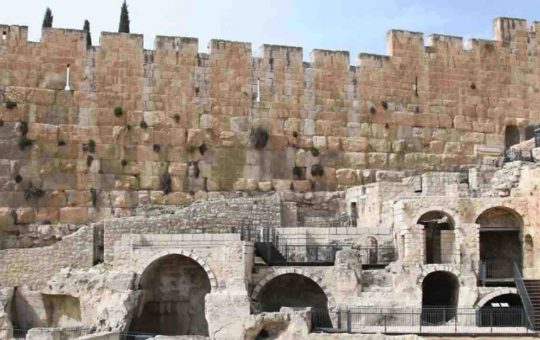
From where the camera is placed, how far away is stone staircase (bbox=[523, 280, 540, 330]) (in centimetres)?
2226

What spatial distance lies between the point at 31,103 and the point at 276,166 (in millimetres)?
8156

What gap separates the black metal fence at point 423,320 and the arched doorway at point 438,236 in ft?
6.51

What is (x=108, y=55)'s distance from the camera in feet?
91.9

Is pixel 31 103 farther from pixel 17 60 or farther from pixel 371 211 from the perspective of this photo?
pixel 371 211

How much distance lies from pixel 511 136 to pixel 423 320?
12.1m

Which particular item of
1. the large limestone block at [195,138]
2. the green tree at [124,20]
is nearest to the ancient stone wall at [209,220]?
the large limestone block at [195,138]

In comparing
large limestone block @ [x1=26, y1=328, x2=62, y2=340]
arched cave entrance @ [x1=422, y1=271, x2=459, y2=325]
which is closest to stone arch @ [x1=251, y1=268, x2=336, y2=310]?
arched cave entrance @ [x1=422, y1=271, x2=459, y2=325]

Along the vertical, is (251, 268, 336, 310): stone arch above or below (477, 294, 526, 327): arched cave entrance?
above

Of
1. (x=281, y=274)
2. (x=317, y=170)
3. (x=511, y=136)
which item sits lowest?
(x=281, y=274)

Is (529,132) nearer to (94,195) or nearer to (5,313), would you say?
(94,195)

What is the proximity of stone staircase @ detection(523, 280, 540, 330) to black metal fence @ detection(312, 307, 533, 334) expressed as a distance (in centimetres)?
28

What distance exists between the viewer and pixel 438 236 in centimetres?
2547

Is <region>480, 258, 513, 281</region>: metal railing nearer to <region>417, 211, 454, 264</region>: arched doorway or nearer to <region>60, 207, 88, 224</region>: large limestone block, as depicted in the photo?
<region>417, 211, 454, 264</region>: arched doorway

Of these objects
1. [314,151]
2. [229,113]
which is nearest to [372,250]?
[314,151]
